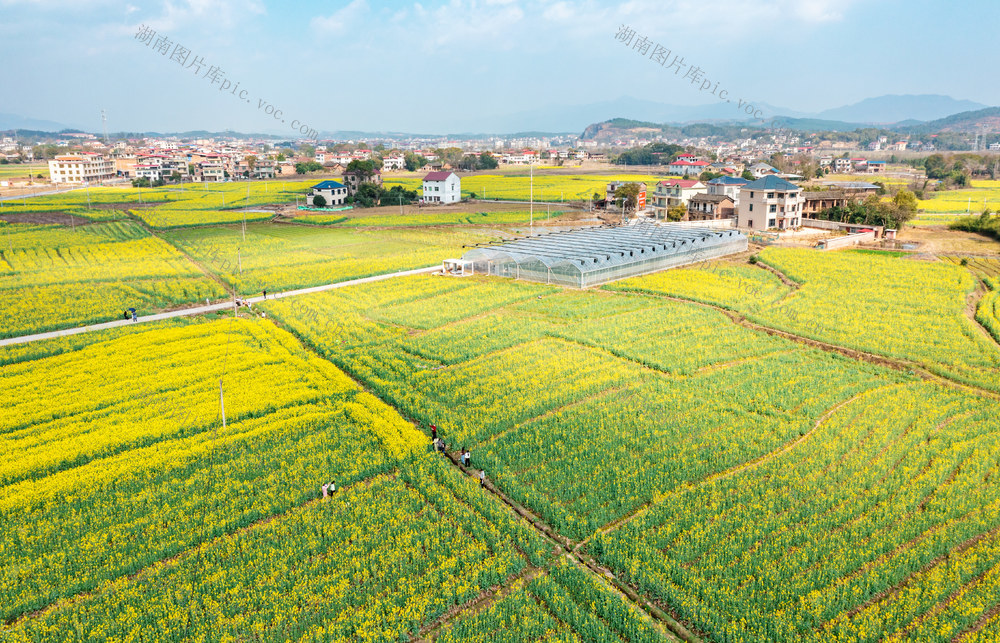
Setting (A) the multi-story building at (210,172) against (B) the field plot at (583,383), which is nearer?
(B) the field plot at (583,383)

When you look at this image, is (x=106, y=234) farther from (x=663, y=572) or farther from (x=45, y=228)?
(x=663, y=572)

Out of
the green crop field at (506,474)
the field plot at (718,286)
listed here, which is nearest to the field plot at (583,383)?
the green crop field at (506,474)

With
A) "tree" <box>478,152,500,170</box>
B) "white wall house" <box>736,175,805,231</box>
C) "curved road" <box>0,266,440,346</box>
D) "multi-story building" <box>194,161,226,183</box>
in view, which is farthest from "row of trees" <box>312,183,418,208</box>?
"tree" <box>478,152,500,170</box>

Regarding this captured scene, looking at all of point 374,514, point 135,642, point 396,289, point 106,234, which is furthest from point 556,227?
point 135,642

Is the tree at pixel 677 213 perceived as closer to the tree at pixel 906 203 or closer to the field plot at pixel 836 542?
the tree at pixel 906 203

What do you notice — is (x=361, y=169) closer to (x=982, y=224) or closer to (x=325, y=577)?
(x=982, y=224)

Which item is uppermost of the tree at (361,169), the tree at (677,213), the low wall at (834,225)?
the tree at (361,169)

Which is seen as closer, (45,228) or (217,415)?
(217,415)
